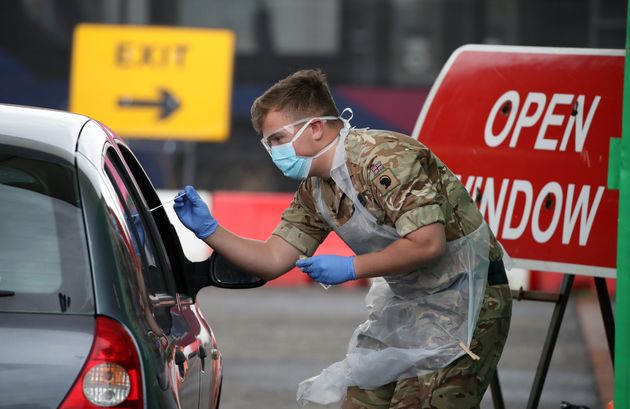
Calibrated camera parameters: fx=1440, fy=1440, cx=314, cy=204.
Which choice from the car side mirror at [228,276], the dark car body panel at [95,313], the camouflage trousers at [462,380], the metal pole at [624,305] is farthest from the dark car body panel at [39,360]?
the metal pole at [624,305]

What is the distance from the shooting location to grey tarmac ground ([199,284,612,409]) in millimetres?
9562

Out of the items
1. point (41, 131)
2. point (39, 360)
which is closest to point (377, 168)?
point (41, 131)

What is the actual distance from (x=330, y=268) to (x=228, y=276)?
382mm

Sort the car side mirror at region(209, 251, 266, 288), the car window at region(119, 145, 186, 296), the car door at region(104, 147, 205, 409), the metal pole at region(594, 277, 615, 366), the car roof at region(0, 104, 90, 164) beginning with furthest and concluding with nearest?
the metal pole at region(594, 277, 615, 366) < the car window at region(119, 145, 186, 296) < the car side mirror at region(209, 251, 266, 288) < the car door at region(104, 147, 205, 409) < the car roof at region(0, 104, 90, 164)

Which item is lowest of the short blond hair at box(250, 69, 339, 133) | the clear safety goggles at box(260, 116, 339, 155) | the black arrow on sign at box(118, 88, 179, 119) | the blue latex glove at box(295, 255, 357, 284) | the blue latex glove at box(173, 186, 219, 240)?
the black arrow on sign at box(118, 88, 179, 119)

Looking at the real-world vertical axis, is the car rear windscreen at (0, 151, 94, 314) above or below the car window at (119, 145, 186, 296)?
above

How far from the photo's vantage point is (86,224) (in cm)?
323

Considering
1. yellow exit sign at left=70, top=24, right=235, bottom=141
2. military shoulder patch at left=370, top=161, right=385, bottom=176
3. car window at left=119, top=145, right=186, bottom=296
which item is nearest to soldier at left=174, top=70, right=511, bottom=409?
military shoulder patch at left=370, top=161, right=385, bottom=176

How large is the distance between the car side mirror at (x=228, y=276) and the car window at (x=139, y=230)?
269mm

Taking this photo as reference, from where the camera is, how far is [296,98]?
4.37m

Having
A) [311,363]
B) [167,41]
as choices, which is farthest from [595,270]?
[167,41]

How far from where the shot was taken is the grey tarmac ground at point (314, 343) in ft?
31.4

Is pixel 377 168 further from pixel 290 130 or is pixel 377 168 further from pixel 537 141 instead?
pixel 537 141

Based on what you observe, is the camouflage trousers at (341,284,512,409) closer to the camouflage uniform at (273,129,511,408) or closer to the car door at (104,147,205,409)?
the camouflage uniform at (273,129,511,408)
